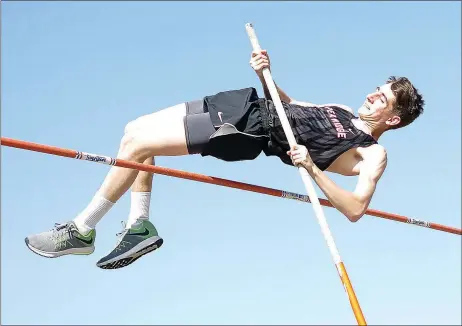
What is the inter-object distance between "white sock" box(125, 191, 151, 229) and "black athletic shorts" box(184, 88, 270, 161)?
1.74 ft

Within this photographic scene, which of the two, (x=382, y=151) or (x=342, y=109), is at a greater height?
(x=342, y=109)

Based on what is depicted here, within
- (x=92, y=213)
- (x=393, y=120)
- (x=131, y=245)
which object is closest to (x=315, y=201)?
(x=393, y=120)

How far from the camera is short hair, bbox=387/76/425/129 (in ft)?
21.5

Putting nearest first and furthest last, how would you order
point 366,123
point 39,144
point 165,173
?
point 39,144 → point 165,173 → point 366,123

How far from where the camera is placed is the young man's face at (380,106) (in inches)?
258

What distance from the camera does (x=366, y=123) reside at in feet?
21.8

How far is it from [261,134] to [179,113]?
0.63 m

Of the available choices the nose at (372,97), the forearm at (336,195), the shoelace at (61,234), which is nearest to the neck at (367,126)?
the nose at (372,97)

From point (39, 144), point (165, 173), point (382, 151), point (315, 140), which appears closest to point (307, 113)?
point (315, 140)

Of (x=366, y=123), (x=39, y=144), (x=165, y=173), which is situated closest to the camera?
(x=39, y=144)

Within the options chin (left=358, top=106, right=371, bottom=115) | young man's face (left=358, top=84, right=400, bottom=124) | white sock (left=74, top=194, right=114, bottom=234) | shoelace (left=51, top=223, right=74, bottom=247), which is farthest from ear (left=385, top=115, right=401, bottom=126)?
shoelace (left=51, top=223, right=74, bottom=247)

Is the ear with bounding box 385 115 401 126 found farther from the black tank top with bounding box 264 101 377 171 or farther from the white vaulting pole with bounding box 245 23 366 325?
the white vaulting pole with bounding box 245 23 366 325

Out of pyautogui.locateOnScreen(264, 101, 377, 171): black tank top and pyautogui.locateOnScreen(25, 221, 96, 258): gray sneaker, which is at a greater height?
Result: pyautogui.locateOnScreen(264, 101, 377, 171): black tank top

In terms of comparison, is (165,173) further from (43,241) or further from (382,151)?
(382,151)
